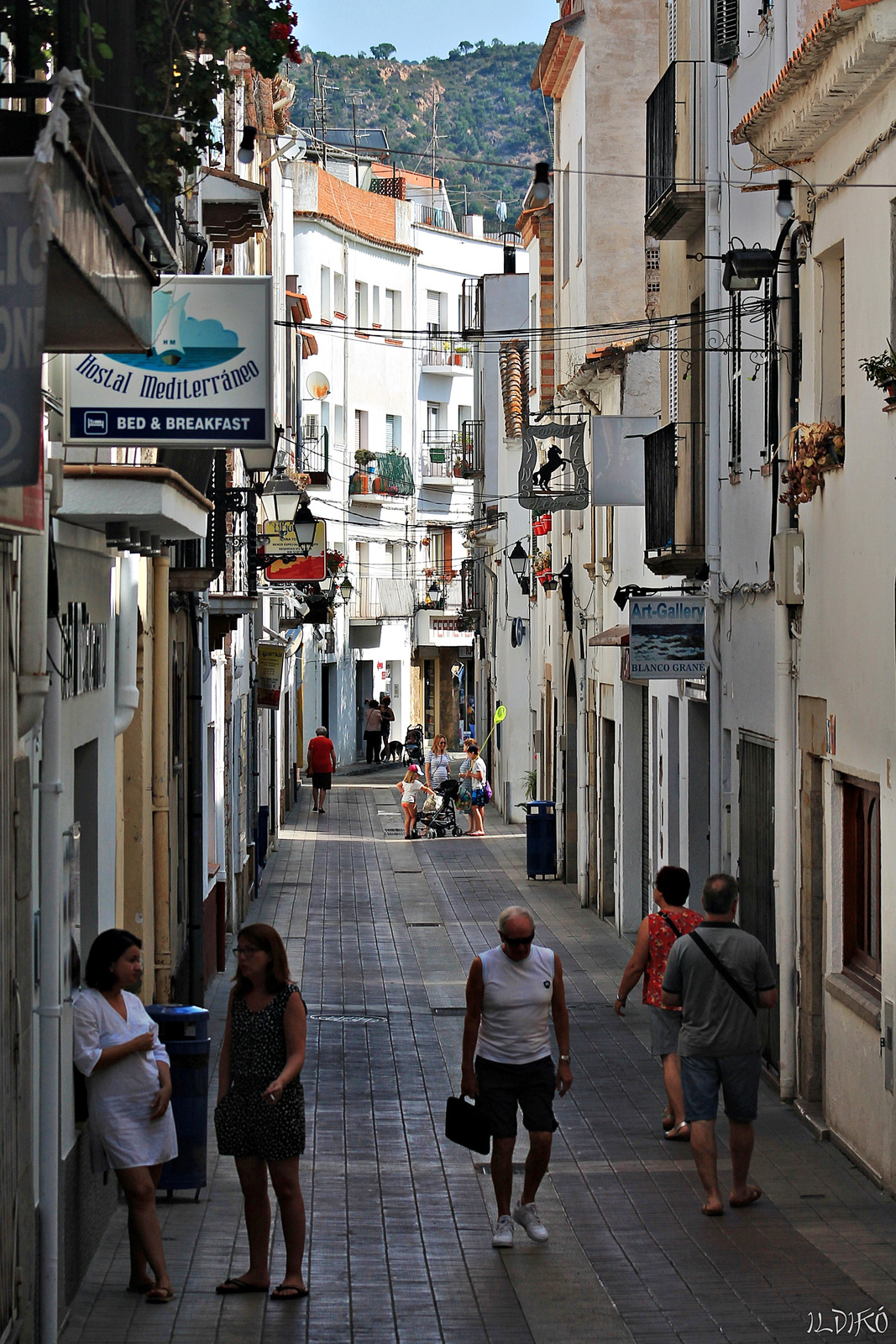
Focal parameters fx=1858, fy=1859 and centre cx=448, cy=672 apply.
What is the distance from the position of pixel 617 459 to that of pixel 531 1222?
452 inches

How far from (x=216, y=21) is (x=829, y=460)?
545 centimetres

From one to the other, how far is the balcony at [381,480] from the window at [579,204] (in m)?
33.0

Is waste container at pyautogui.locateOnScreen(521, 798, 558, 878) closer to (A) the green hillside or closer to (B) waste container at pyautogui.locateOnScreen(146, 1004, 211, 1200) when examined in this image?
(B) waste container at pyautogui.locateOnScreen(146, 1004, 211, 1200)

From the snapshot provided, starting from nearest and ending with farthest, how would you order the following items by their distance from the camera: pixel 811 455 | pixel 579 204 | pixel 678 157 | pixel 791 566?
pixel 811 455, pixel 791 566, pixel 678 157, pixel 579 204

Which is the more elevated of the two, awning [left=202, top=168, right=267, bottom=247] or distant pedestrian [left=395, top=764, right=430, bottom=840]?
awning [left=202, top=168, right=267, bottom=247]

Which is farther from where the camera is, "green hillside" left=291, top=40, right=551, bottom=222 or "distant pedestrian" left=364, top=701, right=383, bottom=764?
"green hillside" left=291, top=40, right=551, bottom=222

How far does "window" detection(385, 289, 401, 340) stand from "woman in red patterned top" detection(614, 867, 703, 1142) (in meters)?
50.8

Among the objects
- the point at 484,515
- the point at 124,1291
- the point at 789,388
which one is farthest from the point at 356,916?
the point at 484,515

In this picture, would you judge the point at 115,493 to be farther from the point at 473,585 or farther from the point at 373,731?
the point at 373,731

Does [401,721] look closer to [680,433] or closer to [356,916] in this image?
[356,916]

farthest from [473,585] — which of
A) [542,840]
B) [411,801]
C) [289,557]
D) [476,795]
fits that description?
[289,557]

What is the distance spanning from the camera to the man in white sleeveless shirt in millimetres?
9430

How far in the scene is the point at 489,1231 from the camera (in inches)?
387

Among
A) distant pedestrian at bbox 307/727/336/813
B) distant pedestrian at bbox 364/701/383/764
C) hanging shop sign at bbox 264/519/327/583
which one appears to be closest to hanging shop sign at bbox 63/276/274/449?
hanging shop sign at bbox 264/519/327/583
